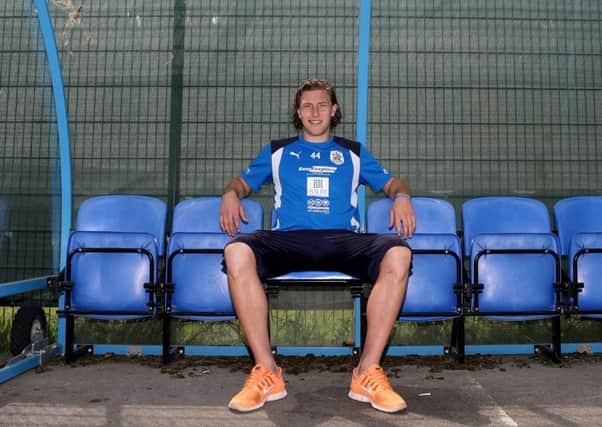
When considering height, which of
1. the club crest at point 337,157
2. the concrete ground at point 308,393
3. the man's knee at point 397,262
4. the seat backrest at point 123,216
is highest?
the club crest at point 337,157

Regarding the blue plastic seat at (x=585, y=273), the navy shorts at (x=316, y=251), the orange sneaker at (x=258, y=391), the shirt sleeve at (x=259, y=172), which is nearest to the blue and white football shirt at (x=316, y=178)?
the shirt sleeve at (x=259, y=172)

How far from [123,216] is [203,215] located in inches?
20.5

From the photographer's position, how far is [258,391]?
2656 mm

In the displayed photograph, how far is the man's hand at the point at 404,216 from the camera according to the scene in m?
3.17

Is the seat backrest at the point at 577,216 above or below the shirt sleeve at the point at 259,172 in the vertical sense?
below

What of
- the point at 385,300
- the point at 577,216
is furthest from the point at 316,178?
the point at 577,216

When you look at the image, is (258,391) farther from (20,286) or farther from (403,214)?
(20,286)

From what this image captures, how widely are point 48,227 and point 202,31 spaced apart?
5.66ft

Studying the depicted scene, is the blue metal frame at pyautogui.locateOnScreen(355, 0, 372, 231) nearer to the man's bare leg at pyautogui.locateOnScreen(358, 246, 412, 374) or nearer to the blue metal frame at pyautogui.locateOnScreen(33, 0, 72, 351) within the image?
the man's bare leg at pyautogui.locateOnScreen(358, 246, 412, 374)

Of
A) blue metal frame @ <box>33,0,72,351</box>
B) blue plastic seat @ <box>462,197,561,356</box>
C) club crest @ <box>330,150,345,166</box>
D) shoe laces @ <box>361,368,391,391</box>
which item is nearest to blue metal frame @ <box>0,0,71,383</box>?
blue metal frame @ <box>33,0,72,351</box>

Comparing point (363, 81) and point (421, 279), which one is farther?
→ point (363, 81)

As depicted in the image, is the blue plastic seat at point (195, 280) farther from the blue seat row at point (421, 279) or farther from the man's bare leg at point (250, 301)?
the man's bare leg at point (250, 301)

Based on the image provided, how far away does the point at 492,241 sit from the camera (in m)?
3.54

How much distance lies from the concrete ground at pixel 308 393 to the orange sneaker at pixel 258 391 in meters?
0.04
